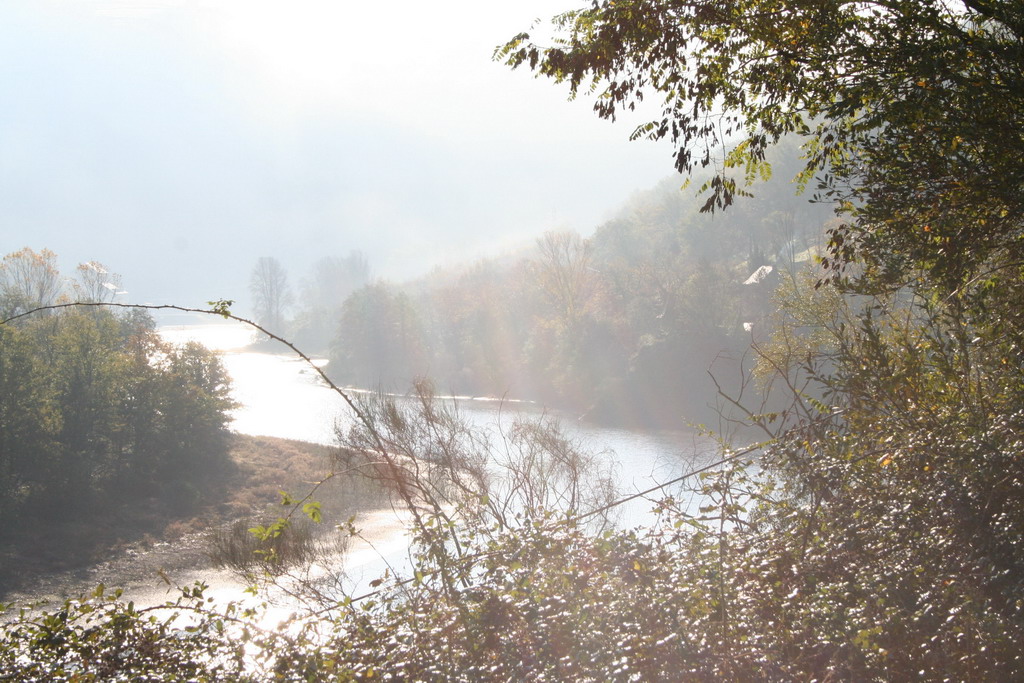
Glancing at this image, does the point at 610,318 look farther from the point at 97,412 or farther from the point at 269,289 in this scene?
the point at 269,289

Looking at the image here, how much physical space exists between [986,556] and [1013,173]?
1941mm

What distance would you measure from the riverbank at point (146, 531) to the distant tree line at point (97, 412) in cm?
73

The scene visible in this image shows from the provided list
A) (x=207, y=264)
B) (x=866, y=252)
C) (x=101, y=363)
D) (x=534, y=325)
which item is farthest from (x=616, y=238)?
(x=207, y=264)

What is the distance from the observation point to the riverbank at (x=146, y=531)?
2112 cm

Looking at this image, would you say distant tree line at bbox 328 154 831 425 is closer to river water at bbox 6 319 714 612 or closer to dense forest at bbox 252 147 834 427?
dense forest at bbox 252 147 834 427

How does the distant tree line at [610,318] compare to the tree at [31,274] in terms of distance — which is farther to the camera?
the tree at [31,274]

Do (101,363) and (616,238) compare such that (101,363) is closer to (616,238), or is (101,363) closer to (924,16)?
(924,16)

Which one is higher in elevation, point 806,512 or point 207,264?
point 207,264

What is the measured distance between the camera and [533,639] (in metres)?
4.46

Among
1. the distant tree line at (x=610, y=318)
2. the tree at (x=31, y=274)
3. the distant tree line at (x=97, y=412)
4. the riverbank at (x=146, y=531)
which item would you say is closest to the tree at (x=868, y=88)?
the riverbank at (x=146, y=531)

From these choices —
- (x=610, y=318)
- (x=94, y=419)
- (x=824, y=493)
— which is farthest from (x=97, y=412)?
(x=824, y=493)

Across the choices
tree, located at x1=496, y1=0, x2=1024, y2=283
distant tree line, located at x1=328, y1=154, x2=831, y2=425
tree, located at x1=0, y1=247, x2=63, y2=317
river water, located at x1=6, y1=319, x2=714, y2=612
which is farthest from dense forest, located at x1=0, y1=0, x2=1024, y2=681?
tree, located at x1=0, y1=247, x2=63, y2=317

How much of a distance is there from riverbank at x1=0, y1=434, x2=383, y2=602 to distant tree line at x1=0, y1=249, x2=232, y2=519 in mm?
732

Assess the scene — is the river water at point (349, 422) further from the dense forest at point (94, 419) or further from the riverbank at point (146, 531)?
the dense forest at point (94, 419)
